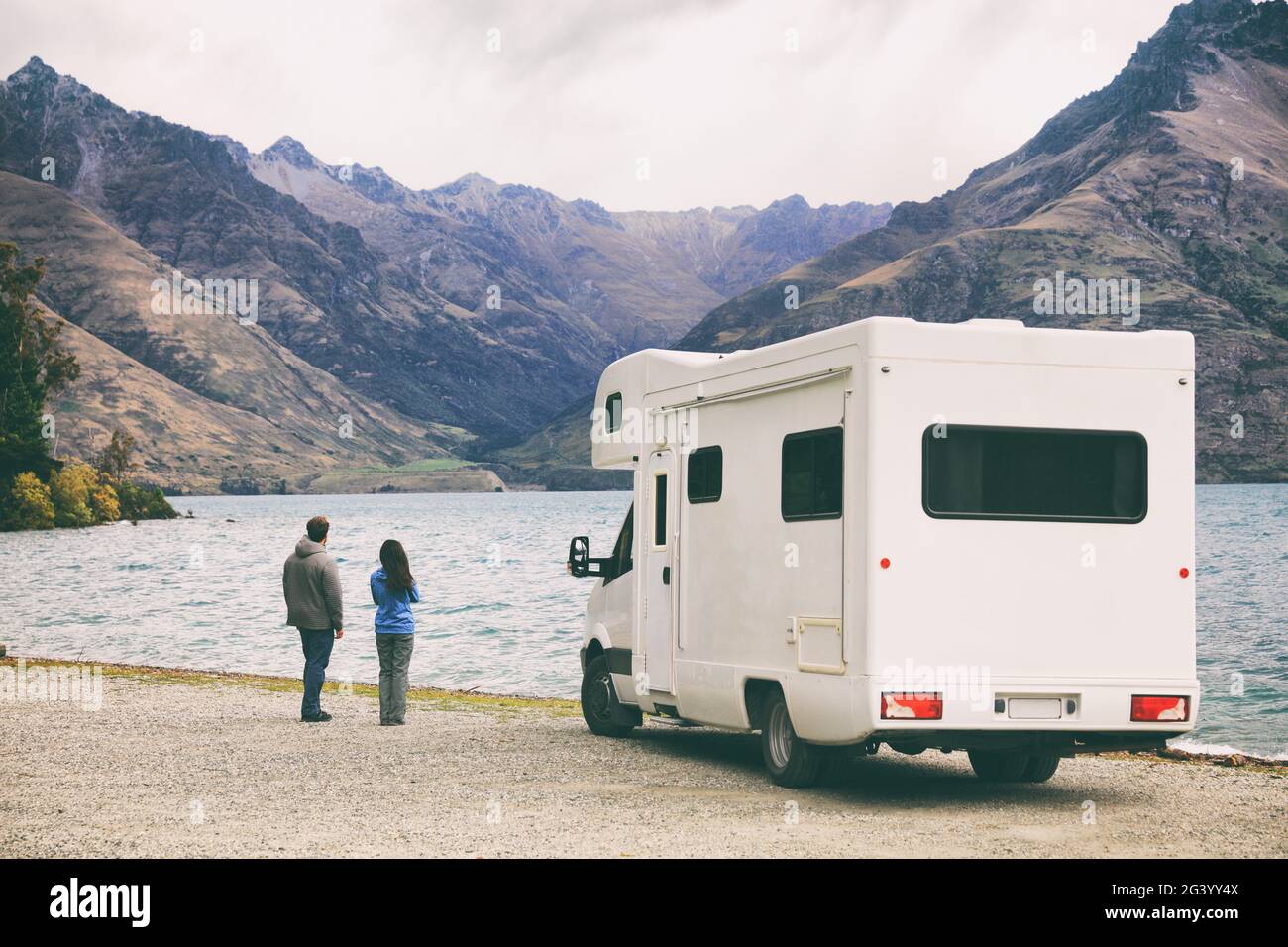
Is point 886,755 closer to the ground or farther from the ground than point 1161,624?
closer to the ground

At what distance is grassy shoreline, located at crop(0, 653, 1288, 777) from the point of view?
15.9 metres

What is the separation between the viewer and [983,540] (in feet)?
36.7

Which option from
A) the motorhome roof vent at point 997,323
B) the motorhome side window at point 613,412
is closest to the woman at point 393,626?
the motorhome side window at point 613,412

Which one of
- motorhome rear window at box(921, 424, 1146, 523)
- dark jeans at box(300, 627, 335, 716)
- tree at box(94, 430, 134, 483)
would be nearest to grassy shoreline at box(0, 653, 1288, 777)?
dark jeans at box(300, 627, 335, 716)

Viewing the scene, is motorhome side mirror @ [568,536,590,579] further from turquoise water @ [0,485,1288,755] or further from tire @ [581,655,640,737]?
turquoise water @ [0,485,1288,755]

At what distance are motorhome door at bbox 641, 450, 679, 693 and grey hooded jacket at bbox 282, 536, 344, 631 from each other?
3977mm

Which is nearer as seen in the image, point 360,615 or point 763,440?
point 763,440

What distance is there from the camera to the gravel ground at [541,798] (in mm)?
9750

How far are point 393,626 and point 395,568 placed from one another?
0.76 meters
